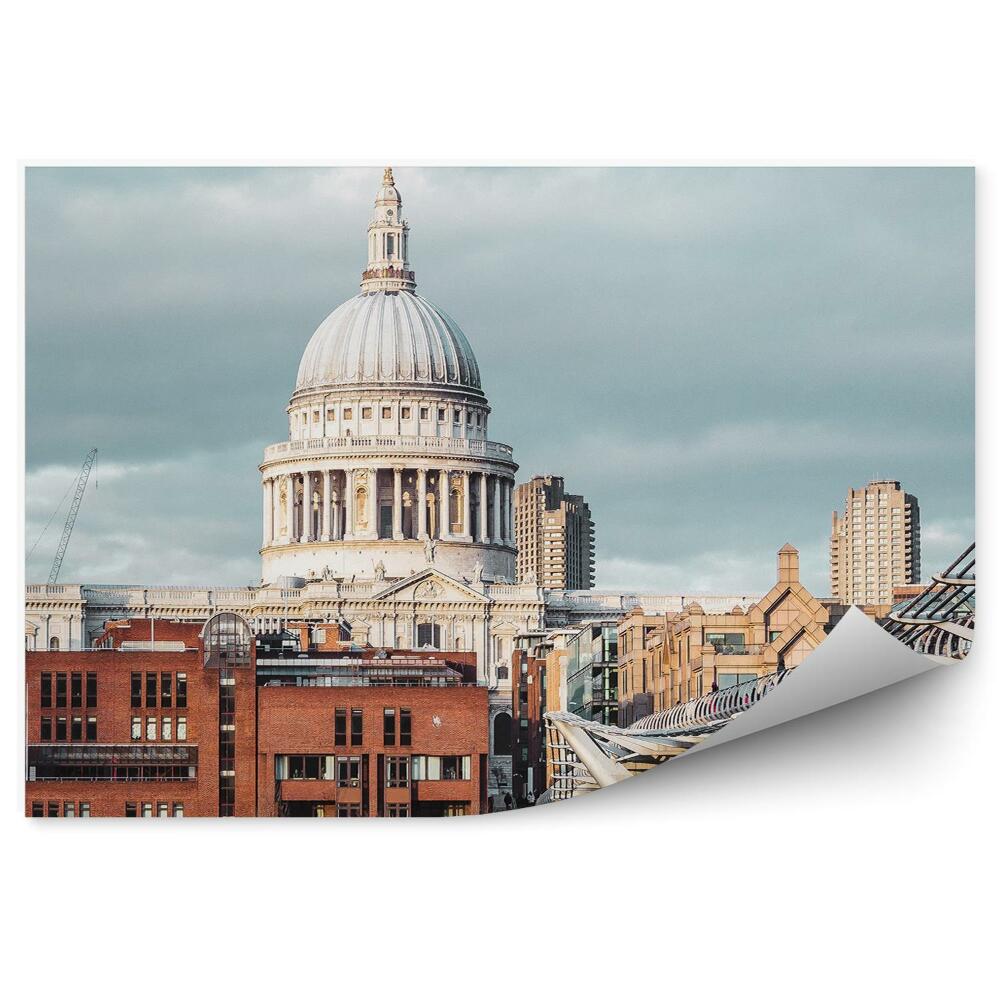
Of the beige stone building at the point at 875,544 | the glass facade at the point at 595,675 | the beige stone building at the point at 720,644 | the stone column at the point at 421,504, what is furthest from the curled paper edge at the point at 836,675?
the stone column at the point at 421,504

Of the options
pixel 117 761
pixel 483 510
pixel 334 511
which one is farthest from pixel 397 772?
pixel 334 511

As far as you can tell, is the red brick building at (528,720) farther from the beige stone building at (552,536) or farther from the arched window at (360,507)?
the arched window at (360,507)

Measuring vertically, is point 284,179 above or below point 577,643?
above

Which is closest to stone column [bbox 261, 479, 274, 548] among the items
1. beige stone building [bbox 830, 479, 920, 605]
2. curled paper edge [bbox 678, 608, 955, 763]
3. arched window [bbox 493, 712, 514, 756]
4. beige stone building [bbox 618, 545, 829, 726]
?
arched window [bbox 493, 712, 514, 756]

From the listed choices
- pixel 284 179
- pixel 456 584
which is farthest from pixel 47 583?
pixel 456 584

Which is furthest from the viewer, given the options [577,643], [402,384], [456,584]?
[402,384]

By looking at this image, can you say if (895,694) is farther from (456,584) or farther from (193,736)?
(456,584)

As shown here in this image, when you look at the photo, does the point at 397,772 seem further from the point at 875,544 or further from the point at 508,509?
the point at 508,509
